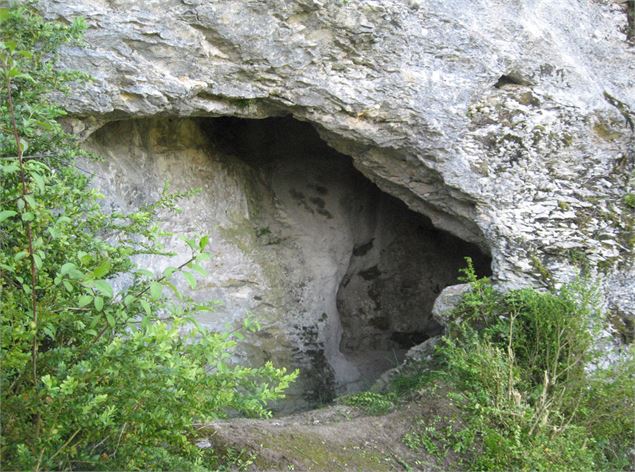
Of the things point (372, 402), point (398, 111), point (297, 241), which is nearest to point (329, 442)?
point (372, 402)

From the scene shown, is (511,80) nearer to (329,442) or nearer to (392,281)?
(392,281)

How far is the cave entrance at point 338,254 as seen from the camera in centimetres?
555

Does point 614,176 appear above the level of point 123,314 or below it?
above

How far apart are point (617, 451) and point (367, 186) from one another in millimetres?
3135

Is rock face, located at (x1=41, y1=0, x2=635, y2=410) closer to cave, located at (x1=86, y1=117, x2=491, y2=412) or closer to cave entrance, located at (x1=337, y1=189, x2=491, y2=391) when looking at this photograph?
cave, located at (x1=86, y1=117, x2=491, y2=412)

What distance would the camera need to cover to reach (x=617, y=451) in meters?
3.69

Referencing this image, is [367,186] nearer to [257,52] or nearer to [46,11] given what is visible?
[257,52]

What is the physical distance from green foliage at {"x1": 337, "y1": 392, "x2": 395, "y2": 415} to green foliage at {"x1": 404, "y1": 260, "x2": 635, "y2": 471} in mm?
344

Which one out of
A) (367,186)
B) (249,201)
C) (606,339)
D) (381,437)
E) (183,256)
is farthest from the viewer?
(367,186)

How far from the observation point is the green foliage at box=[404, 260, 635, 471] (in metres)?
3.32

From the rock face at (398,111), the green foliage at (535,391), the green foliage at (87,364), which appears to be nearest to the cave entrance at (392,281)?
the rock face at (398,111)

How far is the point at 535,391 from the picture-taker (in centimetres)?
369

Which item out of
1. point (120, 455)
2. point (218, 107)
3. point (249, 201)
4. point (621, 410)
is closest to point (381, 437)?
point (621, 410)

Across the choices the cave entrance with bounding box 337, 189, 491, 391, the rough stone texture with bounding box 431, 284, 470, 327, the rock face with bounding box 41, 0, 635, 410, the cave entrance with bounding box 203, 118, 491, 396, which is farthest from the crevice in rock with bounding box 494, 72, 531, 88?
the cave entrance with bounding box 337, 189, 491, 391
